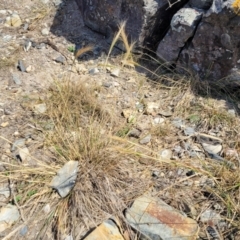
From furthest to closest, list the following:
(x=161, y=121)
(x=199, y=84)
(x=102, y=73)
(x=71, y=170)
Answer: (x=102, y=73)
(x=199, y=84)
(x=161, y=121)
(x=71, y=170)

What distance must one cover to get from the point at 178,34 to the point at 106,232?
1.57 m

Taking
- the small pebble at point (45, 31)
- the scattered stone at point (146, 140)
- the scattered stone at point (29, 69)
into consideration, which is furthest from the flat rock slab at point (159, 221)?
the small pebble at point (45, 31)

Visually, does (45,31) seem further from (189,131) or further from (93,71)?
(189,131)

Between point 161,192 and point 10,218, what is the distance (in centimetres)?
82

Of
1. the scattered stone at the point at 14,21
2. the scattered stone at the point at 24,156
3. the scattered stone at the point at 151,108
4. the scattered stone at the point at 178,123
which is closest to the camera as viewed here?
the scattered stone at the point at 24,156

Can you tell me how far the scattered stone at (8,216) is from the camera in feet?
6.05

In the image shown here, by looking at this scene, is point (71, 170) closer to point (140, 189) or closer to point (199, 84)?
point (140, 189)

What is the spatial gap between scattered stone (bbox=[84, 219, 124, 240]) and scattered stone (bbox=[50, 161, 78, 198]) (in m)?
0.28

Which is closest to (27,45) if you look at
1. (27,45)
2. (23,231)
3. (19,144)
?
(27,45)

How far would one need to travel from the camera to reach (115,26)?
2971 mm

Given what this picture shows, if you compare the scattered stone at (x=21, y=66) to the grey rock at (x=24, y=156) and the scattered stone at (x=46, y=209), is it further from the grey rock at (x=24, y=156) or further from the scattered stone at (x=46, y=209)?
the scattered stone at (x=46, y=209)

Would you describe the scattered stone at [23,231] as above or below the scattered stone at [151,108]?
below

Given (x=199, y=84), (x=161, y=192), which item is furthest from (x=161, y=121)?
(x=161, y=192)

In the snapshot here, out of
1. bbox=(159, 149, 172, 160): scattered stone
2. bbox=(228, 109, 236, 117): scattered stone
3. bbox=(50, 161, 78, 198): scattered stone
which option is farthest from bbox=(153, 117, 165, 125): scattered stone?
bbox=(50, 161, 78, 198): scattered stone
